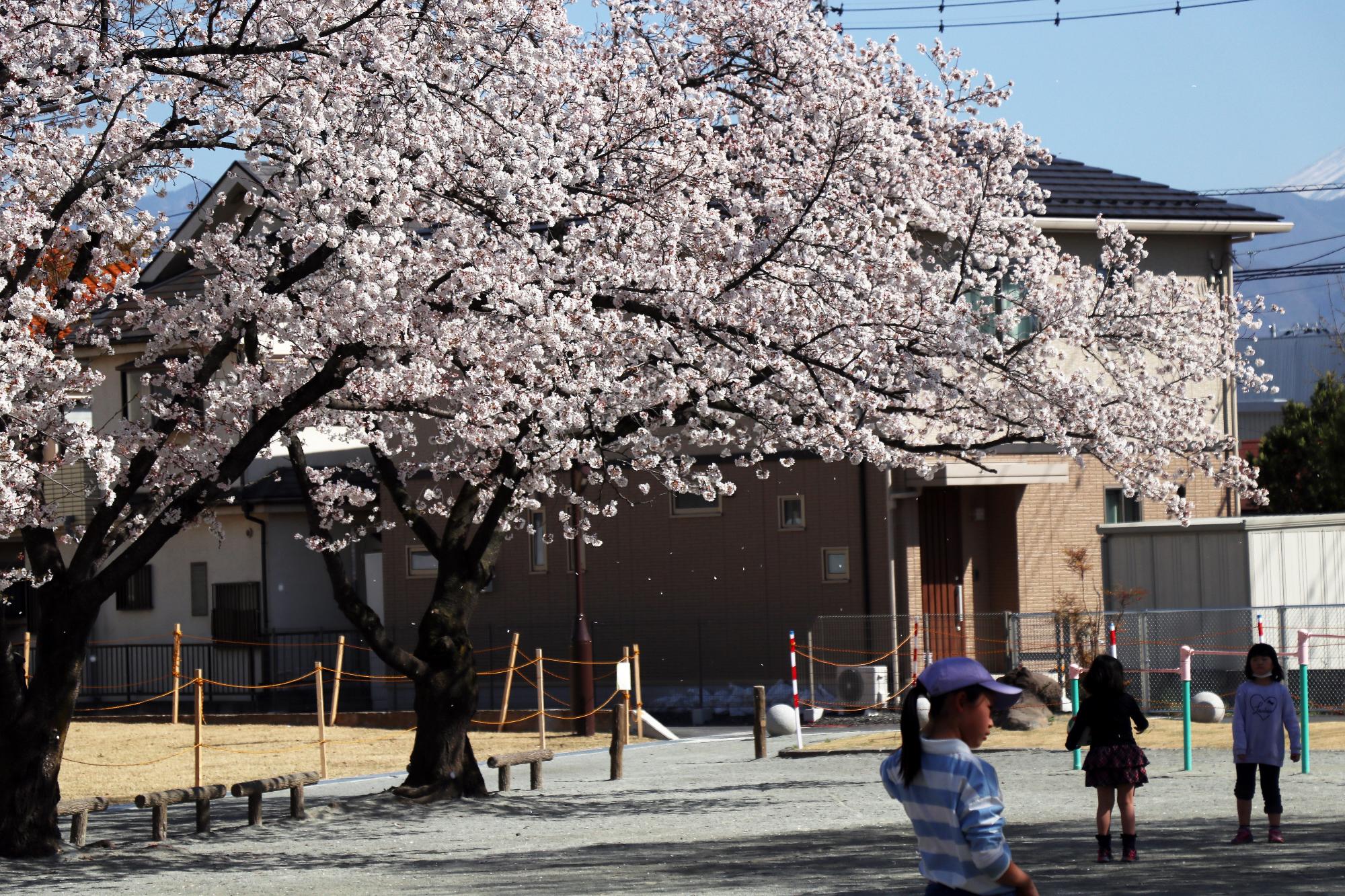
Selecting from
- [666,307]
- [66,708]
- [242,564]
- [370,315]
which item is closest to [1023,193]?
[666,307]

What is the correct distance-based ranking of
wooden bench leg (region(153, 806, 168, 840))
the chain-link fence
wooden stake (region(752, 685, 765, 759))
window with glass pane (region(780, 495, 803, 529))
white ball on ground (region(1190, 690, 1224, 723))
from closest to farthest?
wooden bench leg (region(153, 806, 168, 840)), wooden stake (region(752, 685, 765, 759)), white ball on ground (region(1190, 690, 1224, 723)), the chain-link fence, window with glass pane (region(780, 495, 803, 529))

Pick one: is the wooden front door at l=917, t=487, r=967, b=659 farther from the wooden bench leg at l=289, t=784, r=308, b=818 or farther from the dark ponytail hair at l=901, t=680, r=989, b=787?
the dark ponytail hair at l=901, t=680, r=989, b=787

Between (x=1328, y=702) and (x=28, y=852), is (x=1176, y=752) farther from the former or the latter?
(x=28, y=852)

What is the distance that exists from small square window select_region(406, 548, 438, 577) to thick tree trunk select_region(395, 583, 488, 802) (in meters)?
16.2

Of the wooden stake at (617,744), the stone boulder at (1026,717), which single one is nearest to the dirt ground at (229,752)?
the wooden stake at (617,744)

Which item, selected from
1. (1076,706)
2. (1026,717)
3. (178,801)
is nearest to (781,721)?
(1026,717)

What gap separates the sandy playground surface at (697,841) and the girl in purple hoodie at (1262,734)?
0.26 metres

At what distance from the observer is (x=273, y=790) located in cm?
1540

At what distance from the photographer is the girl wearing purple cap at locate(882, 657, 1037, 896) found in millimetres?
5121

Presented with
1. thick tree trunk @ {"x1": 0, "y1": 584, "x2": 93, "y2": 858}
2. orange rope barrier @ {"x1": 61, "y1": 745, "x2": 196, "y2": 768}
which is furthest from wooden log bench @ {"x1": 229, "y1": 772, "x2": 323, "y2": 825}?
orange rope barrier @ {"x1": 61, "y1": 745, "x2": 196, "y2": 768}

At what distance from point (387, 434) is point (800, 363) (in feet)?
16.4

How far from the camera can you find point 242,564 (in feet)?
116

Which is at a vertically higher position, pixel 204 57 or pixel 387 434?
pixel 204 57

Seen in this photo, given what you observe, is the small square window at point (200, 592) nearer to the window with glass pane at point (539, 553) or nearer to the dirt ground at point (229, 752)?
the dirt ground at point (229, 752)
